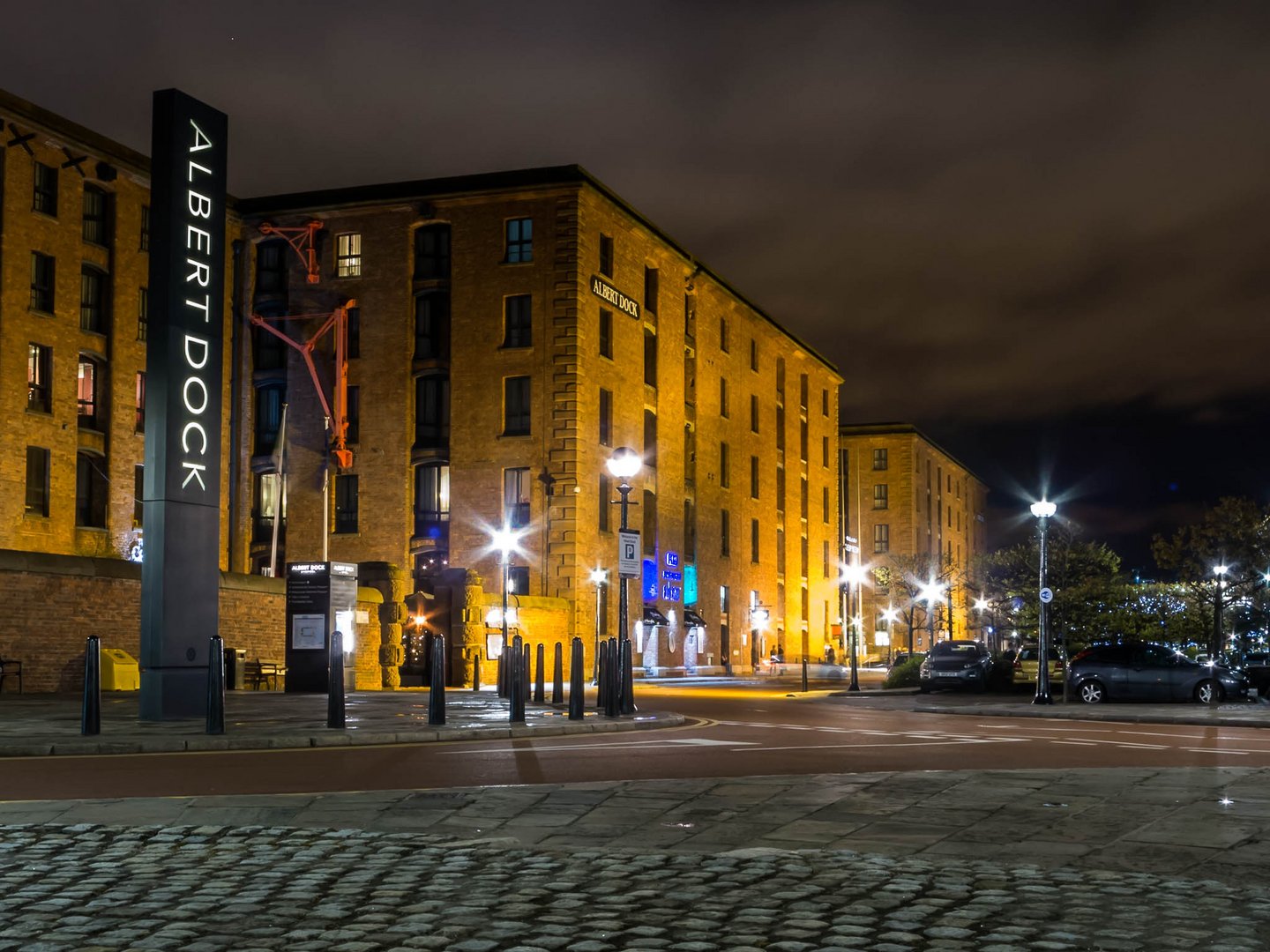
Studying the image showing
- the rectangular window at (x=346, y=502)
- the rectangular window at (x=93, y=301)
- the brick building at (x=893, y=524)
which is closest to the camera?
the rectangular window at (x=93, y=301)

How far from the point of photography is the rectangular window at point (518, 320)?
55.6 m

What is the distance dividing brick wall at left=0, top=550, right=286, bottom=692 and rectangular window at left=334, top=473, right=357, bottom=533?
2359cm

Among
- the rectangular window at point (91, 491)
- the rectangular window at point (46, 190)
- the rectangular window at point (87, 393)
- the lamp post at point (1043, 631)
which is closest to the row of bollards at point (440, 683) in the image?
the lamp post at point (1043, 631)

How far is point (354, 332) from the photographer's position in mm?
57281

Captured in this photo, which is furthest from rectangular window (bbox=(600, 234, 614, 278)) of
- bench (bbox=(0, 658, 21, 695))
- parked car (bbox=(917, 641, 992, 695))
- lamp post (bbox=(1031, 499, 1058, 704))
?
bench (bbox=(0, 658, 21, 695))

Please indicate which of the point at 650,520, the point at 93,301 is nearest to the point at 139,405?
the point at 93,301

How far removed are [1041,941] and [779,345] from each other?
77.8 m

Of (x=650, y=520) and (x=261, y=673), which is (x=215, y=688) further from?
(x=650, y=520)

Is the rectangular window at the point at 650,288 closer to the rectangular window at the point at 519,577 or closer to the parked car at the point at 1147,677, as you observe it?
the rectangular window at the point at 519,577

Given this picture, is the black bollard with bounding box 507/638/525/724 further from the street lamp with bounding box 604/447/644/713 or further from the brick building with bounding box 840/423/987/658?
the brick building with bounding box 840/423/987/658

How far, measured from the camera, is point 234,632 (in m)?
36.1

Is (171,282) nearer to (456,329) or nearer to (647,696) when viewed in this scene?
(647,696)

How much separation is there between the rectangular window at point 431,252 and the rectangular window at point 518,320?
297 centimetres

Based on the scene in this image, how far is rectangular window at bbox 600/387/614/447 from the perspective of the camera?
5766cm
